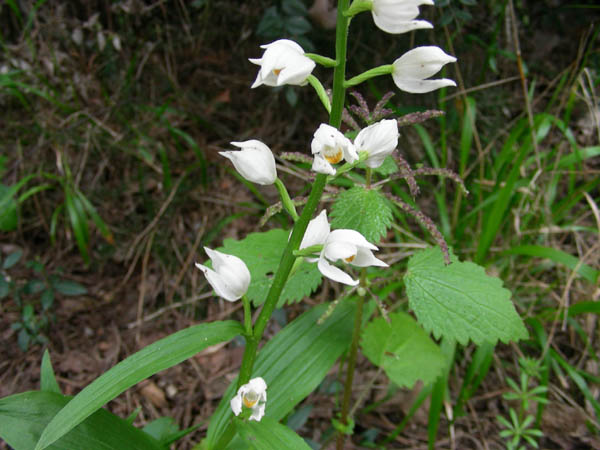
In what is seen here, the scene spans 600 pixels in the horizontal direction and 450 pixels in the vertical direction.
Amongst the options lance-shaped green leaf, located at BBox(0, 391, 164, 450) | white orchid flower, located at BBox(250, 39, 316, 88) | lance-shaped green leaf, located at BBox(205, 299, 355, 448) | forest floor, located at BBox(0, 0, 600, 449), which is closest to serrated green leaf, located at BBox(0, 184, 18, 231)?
forest floor, located at BBox(0, 0, 600, 449)

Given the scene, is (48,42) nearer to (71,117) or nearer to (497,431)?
(71,117)

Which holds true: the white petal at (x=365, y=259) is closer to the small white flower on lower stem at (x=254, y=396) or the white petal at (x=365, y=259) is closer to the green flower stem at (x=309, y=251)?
the green flower stem at (x=309, y=251)

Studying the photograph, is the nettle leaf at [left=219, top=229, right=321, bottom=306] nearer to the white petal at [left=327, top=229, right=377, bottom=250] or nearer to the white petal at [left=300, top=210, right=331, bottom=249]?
the white petal at [left=300, top=210, right=331, bottom=249]

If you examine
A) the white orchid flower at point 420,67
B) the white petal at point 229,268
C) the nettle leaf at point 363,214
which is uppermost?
the white orchid flower at point 420,67

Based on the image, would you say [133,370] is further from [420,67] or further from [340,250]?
[420,67]

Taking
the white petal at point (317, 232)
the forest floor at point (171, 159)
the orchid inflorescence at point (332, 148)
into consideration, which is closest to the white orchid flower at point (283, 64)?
the orchid inflorescence at point (332, 148)
